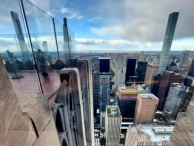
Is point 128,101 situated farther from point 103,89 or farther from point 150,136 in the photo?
point 150,136

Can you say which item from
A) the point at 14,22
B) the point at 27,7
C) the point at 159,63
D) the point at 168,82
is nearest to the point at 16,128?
the point at 14,22

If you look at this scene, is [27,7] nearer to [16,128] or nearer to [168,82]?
[16,128]

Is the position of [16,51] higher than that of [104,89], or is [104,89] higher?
[16,51]

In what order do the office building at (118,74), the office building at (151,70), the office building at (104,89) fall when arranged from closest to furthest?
1. the office building at (104,89)
2. the office building at (151,70)
3. the office building at (118,74)

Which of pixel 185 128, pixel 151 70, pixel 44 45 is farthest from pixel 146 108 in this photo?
pixel 44 45

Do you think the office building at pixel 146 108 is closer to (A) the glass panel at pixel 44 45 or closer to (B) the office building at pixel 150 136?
(B) the office building at pixel 150 136

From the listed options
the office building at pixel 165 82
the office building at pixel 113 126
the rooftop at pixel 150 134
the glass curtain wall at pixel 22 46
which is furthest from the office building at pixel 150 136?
the glass curtain wall at pixel 22 46

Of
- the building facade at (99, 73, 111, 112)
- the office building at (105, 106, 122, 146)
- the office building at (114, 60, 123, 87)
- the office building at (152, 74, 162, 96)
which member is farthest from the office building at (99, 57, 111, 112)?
the office building at (152, 74, 162, 96)
